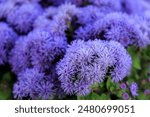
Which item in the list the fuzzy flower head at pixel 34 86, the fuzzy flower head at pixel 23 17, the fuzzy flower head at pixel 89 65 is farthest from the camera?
the fuzzy flower head at pixel 23 17

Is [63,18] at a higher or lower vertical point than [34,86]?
higher

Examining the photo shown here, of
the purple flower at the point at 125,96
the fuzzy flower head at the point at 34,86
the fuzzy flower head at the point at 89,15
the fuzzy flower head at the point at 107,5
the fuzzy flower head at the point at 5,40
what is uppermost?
the fuzzy flower head at the point at 107,5

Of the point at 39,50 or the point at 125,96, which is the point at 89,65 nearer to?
the point at 125,96

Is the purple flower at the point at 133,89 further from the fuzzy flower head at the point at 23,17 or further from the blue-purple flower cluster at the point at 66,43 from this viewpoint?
the fuzzy flower head at the point at 23,17

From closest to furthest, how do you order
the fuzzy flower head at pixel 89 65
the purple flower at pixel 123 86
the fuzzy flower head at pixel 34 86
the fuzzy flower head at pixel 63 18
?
the fuzzy flower head at pixel 89 65 < the purple flower at pixel 123 86 < the fuzzy flower head at pixel 34 86 < the fuzzy flower head at pixel 63 18

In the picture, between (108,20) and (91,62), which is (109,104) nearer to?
(91,62)

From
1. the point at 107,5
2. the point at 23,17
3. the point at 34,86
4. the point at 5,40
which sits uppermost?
the point at 107,5

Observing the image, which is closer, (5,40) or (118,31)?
(118,31)

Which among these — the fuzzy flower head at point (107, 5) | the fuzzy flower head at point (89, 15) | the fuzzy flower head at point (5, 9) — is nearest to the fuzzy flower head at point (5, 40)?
the fuzzy flower head at point (5, 9)

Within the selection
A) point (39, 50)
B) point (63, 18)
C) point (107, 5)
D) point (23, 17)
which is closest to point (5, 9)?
point (23, 17)
